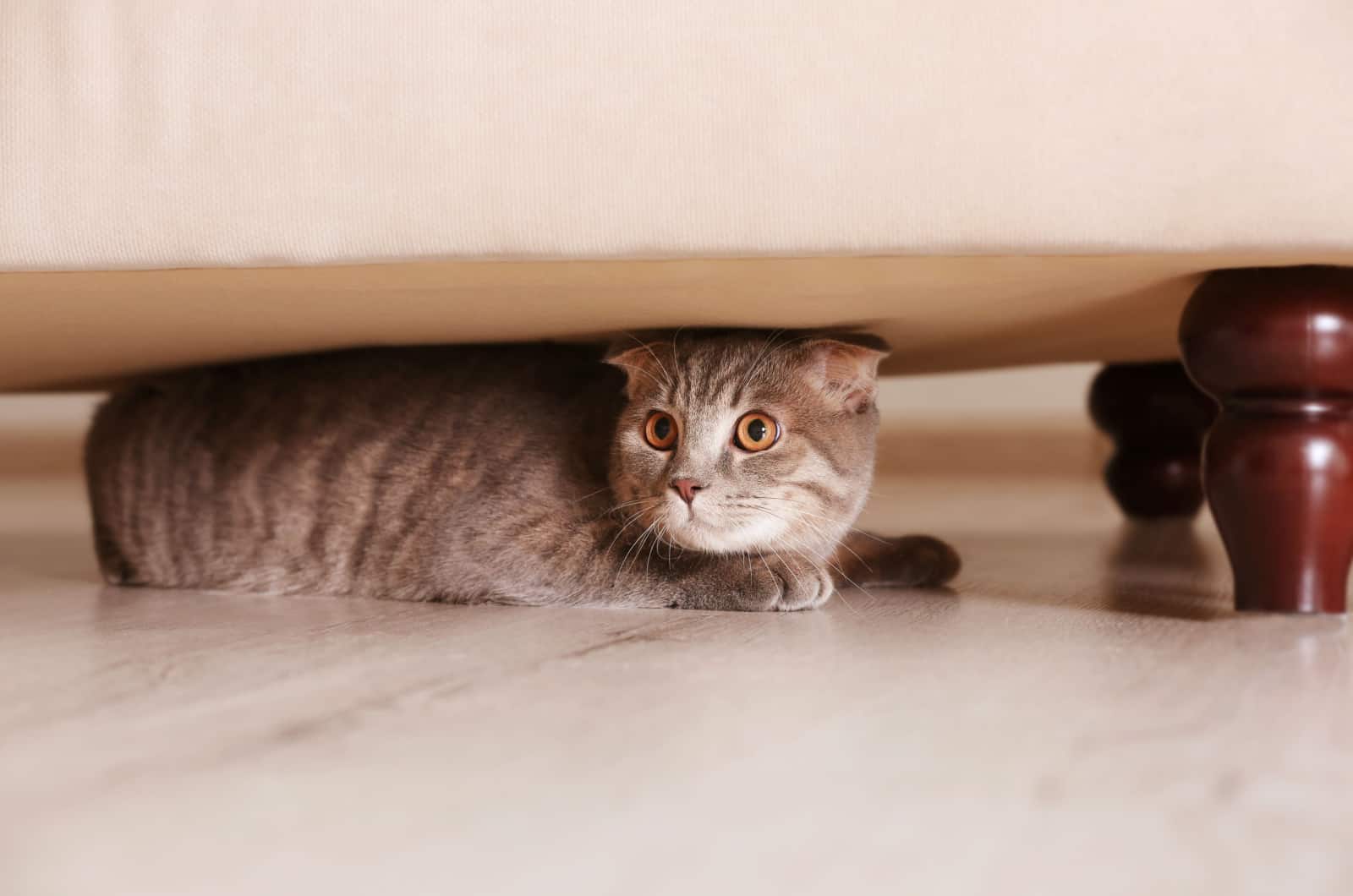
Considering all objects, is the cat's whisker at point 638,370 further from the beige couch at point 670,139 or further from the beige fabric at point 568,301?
the beige couch at point 670,139

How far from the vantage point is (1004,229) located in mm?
1146

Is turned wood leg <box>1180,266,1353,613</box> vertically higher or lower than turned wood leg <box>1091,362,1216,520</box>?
higher

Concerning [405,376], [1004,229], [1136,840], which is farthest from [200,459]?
[1136,840]

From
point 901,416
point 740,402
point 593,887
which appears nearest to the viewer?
point 593,887

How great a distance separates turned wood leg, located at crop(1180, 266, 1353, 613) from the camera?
4.01ft

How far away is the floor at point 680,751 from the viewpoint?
27.3 inches

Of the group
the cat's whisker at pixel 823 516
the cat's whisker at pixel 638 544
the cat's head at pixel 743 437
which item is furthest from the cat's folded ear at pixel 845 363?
the cat's whisker at pixel 638 544

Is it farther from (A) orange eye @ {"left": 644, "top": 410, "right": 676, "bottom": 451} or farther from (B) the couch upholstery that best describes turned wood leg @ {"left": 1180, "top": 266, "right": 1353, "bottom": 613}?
(A) orange eye @ {"left": 644, "top": 410, "right": 676, "bottom": 451}

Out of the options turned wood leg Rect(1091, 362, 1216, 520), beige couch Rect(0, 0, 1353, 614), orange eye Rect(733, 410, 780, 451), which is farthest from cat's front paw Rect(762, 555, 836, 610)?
turned wood leg Rect(1091, 362, 1216, 520)

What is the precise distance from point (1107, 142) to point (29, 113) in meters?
0.98

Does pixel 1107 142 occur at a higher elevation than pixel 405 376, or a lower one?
higher

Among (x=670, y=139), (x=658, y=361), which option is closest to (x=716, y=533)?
(x=658, y=361)

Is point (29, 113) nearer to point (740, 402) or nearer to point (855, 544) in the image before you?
point (740, 402)

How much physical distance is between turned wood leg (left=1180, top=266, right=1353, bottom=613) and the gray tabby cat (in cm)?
43
